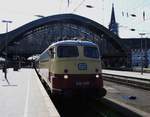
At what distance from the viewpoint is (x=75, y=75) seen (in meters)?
15.8

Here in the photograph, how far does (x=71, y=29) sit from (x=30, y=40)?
68.6 feet

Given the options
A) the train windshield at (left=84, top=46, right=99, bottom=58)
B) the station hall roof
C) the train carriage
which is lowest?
the train carriage

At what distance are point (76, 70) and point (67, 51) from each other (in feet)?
3.30

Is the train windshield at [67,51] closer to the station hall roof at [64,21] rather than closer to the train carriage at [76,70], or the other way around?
the train carriage at [76,70]

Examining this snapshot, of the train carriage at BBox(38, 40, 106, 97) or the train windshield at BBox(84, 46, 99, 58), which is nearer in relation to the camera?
the train carriage at BBox(38, 40, 106, 97)

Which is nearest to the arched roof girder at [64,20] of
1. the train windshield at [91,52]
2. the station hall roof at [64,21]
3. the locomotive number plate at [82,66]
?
the station hall roof at [64,21]

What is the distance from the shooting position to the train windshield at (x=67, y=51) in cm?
1620

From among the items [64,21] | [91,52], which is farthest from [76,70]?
[64,21]

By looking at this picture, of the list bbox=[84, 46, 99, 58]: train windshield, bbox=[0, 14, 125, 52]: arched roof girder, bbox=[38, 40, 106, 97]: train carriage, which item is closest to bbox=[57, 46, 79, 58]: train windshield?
bbox=[38, 40, 106, 97]: train carriage

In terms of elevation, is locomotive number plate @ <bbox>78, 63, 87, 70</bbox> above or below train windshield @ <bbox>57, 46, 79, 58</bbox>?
below

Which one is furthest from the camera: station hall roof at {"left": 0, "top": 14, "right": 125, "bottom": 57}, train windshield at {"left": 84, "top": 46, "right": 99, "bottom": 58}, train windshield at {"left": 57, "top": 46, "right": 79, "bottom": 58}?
station hall roof at {"left": 0, "top": 14, "right": 125, "bottom": 57}

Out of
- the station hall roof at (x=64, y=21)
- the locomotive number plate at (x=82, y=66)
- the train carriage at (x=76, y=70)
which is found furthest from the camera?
the station hall roof at (x=64, y=21)

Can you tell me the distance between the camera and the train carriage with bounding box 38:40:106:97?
15688mm

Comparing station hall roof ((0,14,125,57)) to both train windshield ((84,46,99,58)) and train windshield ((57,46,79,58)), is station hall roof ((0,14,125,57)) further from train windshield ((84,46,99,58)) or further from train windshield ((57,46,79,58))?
train windshield ((57,46,79,58))
